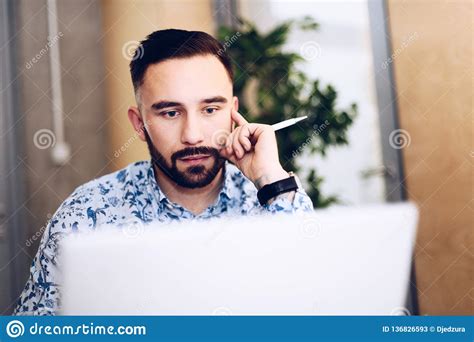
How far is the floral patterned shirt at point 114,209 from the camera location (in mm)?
1276

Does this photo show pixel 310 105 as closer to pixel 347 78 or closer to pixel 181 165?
pixel 347 78

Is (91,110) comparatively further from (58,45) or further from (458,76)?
(458,76)

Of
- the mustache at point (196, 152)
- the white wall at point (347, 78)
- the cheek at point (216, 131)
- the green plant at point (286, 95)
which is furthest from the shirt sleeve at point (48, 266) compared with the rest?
the white wall at point (347, 78)

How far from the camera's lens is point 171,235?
0.80 metres

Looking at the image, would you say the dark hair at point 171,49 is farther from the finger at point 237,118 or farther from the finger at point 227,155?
the finger at point 227,155

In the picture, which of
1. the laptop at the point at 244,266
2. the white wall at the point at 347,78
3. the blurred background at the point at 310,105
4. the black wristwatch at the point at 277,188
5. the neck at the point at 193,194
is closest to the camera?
the laptop at the point at 244,266

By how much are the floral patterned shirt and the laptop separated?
36 cm

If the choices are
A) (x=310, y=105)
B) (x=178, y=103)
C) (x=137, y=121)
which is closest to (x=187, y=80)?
(x=178, y=103)

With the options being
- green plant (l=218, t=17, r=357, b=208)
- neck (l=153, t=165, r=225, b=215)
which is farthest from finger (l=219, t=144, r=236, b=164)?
green plant (l=218, t=17, r=357, b=208)

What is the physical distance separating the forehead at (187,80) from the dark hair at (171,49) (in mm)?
29

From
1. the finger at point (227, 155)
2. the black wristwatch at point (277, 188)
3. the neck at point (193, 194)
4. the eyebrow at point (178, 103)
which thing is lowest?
the black wristwatch at point (277, 188)

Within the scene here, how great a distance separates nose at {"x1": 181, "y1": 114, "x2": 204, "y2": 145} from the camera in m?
1.23

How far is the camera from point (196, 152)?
1282mm

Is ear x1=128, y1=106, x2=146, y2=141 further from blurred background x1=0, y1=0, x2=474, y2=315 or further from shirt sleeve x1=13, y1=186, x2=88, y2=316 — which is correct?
shirt sleeve x1=13, y1=186, x2=88, y2=316
